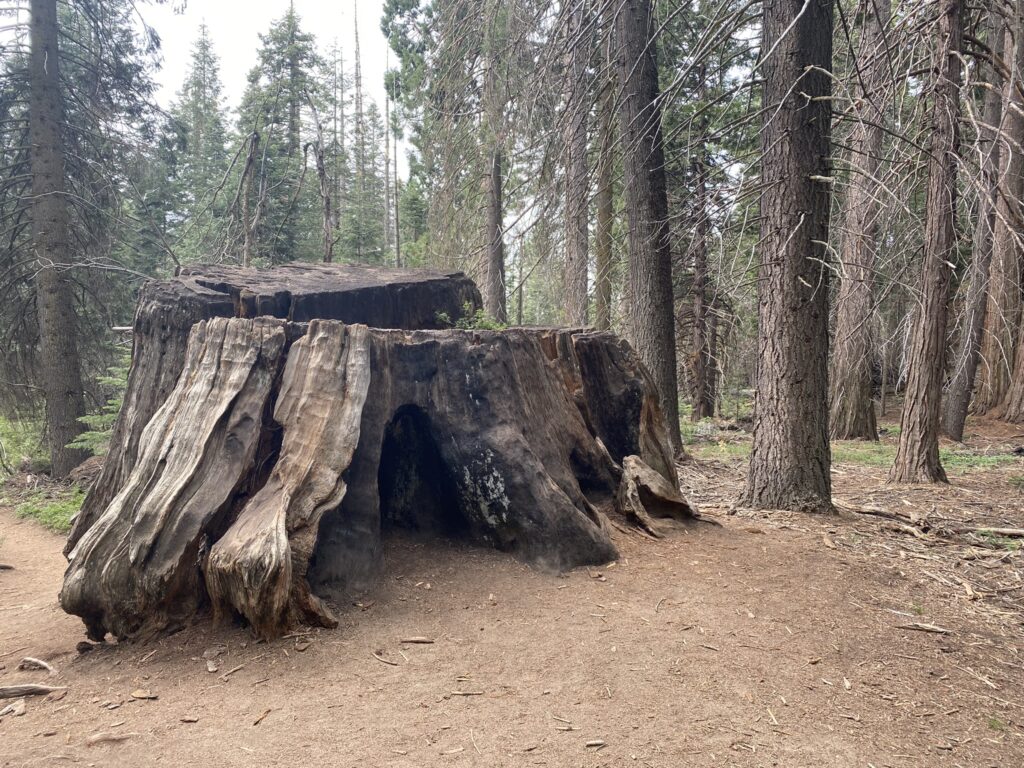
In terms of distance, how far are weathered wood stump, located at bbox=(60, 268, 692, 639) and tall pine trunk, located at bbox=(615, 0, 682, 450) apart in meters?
3.76

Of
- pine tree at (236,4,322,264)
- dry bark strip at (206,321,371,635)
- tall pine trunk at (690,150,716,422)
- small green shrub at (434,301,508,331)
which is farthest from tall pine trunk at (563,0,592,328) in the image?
pine tree at (236,4,322,264)

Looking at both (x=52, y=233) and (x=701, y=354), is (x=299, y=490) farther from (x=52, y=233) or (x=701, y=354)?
(x=701, y=354)

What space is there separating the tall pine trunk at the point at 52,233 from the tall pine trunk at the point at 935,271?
1265 cm

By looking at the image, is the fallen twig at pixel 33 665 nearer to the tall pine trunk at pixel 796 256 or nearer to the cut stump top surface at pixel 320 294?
the cut stump top surface at pixel 320 294

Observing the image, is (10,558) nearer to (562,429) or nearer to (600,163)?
(562,429)

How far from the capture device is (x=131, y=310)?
14391mm

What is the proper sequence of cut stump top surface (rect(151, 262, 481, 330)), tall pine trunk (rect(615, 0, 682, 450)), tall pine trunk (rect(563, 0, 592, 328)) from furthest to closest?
tall pine trunk (rect(615, 0, 682, 450)), tall pine trunk (rect(563, 0, 592, 328)), cut stump top surface (rect(151, 262, 481, 330))

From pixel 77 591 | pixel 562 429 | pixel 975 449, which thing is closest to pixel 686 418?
pixel 975 449

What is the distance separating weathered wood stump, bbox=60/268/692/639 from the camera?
359 centimetres

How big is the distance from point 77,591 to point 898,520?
652 centimetres

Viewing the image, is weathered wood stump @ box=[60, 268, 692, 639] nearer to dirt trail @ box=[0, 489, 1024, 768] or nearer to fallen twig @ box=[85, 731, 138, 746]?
dirt trail @ box=[0, 489, 1024, 768]

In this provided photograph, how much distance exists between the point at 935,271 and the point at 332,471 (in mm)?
6911

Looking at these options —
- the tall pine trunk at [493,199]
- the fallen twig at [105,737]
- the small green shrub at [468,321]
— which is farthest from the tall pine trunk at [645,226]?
the fallen twig at [105,737]

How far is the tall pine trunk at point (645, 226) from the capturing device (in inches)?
350
